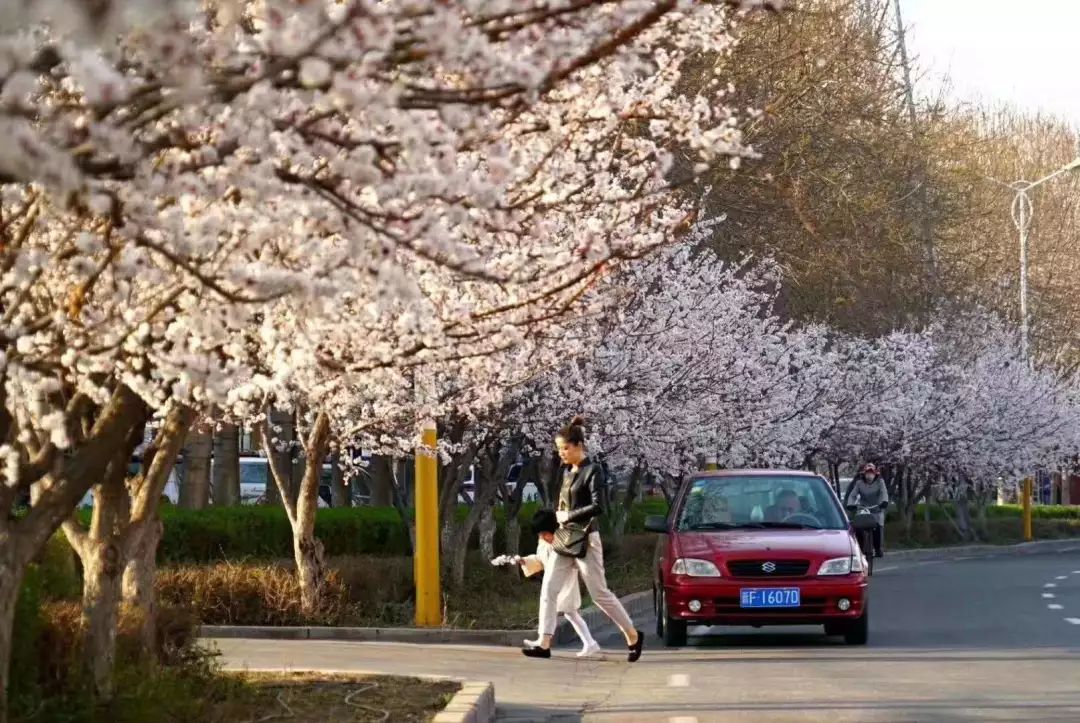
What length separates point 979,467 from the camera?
1955 inches

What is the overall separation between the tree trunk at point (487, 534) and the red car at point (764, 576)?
8059mm

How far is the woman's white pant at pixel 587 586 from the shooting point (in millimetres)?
15828

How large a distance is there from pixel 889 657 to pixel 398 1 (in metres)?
11.4

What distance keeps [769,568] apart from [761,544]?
277 mm

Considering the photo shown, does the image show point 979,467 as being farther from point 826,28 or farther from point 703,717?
point 703,717

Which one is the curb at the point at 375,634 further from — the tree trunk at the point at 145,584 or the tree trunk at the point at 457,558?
the tree trunk at the point at 145,584

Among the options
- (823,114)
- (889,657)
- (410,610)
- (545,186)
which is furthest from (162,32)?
(823,114)

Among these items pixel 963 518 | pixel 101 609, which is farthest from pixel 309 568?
pixel 963 518

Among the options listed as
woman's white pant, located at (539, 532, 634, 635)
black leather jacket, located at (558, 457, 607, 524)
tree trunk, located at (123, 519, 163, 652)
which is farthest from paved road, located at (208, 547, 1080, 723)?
tree trunk, located at (123, 519, 163, 652)

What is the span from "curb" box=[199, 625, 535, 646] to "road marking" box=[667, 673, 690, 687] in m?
3.53

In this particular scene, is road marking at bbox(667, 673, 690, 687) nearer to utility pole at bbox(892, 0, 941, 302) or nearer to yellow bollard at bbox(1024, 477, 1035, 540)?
utility pole at bbox(892, 0, 941, 302)

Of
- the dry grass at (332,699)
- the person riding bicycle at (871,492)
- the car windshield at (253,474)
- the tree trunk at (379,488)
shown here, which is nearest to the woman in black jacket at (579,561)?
the dry grass at (332,699)

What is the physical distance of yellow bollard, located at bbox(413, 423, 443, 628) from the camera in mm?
18156

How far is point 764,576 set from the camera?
1755 cm
